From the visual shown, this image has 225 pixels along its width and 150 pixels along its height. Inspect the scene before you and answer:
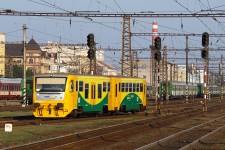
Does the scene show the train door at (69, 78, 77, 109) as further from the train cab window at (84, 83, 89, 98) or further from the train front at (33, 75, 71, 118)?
the train cab window at (84, 83, 89, 98)

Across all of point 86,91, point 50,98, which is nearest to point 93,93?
point 86,91

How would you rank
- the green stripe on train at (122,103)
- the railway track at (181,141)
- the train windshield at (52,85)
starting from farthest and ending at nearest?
the green stripe on train at (122,103) → the train windshield at (52,85) → the railway track at (181,141)

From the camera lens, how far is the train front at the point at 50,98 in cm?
3159

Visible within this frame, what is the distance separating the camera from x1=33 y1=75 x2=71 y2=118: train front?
104 feet

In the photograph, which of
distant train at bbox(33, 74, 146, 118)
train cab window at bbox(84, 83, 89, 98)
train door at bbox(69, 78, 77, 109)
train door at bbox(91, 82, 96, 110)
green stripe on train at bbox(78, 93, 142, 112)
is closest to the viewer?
distant train at bbox(33, 74, 146, 118)

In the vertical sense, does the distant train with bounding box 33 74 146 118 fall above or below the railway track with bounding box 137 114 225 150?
above

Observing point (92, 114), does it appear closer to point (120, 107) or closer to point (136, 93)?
point (120, 107)

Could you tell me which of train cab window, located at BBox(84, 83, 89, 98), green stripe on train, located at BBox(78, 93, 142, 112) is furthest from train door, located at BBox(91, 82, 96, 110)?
train cab window, located at BBox(84, 83, 89, 98)

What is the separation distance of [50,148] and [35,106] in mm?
14863

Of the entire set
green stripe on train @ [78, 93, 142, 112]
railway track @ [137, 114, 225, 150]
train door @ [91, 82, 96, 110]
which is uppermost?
train door @ [91, 82, 96, 110]

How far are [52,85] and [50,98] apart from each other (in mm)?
785

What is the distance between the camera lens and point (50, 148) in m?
17.1

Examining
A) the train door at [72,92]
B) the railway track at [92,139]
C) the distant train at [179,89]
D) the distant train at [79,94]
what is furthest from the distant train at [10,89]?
the railway track at [92,139]

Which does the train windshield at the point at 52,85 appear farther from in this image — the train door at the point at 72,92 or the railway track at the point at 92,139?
the railway track at the point at 92,139
